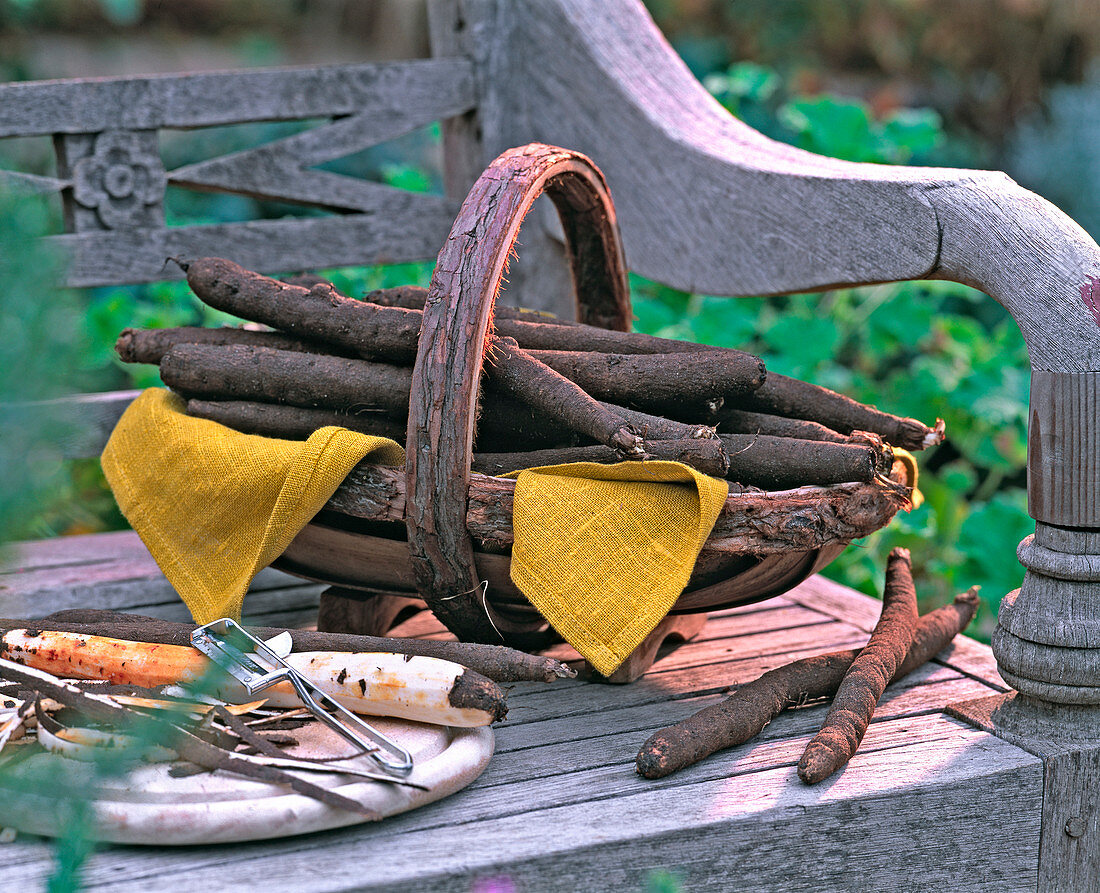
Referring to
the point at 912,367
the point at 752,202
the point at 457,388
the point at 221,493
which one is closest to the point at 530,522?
the point at 457,388

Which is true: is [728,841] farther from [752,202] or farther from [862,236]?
[752,202]

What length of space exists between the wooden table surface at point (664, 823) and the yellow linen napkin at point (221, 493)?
39 centimetres

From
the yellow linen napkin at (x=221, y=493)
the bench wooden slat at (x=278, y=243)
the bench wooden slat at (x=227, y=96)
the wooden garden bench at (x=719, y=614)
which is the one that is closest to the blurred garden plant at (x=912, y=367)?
the wooden garden bench at (x=719, y=614)

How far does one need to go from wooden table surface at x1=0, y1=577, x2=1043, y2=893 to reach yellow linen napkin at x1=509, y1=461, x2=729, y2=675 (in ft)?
0.49

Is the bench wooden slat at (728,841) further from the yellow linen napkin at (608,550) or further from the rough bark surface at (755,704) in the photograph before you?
the yellow linen napkin at (608,550)

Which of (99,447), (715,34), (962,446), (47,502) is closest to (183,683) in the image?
(47,502)

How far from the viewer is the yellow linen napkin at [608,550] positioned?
121 centimetres

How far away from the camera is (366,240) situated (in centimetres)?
237

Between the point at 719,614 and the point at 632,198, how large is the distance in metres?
0.93

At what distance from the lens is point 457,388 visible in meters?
1.20

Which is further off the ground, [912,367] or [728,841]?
[728,841]

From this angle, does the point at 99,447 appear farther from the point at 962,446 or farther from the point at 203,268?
the point at 962,446

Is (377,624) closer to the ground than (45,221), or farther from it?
closer to the ground

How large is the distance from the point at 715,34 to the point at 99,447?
4694 mm
